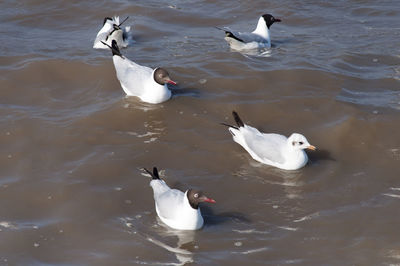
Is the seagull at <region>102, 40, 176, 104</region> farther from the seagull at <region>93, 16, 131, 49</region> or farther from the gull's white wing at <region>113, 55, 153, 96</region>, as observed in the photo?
the seagull at <region>93, 16, 131, 49</region>

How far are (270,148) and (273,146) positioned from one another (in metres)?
0.05

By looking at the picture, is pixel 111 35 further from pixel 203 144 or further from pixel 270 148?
pixel 270 148

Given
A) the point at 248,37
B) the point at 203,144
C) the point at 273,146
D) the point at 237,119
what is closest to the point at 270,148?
the point at 273,146

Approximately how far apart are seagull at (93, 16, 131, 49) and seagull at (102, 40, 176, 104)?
176cm

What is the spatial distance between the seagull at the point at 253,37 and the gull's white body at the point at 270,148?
11.8 ft

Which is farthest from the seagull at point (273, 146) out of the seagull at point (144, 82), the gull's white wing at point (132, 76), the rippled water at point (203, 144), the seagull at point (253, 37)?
the seagull at point (253, 37)

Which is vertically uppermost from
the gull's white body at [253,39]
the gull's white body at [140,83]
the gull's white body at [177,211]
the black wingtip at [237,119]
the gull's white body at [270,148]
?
the gull's white body at [253,39]

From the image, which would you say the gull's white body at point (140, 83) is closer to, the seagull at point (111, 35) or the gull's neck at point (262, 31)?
the seagull at point (111, 35)

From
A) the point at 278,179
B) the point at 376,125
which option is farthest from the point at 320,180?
the point at 376,125

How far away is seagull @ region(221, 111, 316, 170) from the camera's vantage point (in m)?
9.07

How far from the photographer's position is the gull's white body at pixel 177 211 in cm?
779

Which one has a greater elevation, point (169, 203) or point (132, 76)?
point (132, 76)

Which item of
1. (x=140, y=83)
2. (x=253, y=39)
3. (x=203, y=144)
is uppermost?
(x=253, y=39)

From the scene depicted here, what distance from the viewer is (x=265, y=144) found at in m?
9.28
